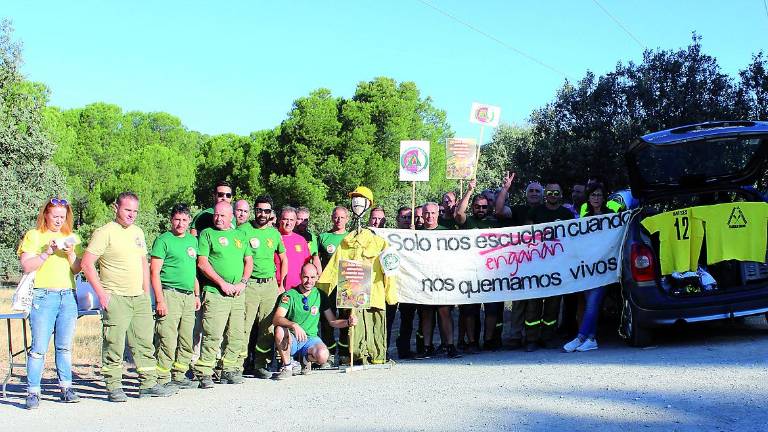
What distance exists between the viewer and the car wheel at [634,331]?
27.6 feet

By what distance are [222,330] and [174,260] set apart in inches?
35.9

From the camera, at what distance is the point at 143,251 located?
7.63m

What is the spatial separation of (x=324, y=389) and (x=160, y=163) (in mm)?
44099

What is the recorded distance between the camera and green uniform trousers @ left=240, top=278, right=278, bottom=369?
855 centimetres

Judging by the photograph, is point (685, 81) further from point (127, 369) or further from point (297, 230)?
point (127, 369)

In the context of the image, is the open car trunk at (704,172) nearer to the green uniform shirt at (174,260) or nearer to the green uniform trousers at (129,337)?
the green uniform shirt at (174,260)

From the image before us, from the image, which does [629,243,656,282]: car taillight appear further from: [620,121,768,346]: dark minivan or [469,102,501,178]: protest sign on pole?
[469,102,501,178]: protest sign on pole

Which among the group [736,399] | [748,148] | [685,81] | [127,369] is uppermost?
[685,81]

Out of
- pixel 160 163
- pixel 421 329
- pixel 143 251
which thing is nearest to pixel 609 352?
pixel 421 329

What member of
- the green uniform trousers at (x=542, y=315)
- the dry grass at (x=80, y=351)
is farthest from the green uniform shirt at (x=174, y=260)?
the green uniform trousers at (x=542, y=315)

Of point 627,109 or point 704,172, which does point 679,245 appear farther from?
point 627,109

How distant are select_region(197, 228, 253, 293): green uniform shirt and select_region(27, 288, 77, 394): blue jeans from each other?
1.33m

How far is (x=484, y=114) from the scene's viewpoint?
1119cm

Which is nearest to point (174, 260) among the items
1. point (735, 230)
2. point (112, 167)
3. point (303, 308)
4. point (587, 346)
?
point (303, 308)
